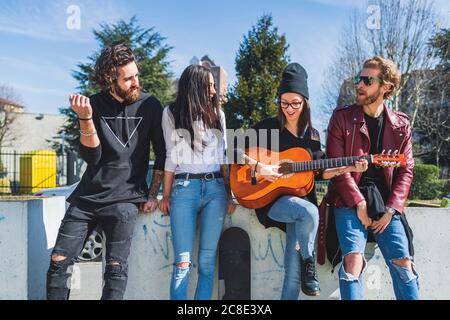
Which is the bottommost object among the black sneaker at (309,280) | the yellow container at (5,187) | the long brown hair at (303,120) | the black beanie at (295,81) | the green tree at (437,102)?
the yellow container at (5,187)

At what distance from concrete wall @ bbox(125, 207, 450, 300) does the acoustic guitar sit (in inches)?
10.7

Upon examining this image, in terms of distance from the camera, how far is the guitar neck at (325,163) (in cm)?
292

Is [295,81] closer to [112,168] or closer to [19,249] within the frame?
[112,168]

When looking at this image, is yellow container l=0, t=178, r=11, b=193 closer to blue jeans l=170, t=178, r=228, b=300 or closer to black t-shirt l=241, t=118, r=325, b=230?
blue jeans l=170, t=178, r=228, b=300

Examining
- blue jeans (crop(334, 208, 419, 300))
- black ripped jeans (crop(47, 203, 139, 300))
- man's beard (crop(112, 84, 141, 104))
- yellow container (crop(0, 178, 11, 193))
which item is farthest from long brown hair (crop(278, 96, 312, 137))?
yellow container (crop(0, 178, 11, 193))

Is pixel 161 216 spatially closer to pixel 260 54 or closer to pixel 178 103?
pixel 178 103

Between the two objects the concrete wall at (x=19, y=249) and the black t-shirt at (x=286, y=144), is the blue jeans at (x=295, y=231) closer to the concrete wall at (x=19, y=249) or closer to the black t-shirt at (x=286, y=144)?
the black t-shirt at (x=286, y=144)

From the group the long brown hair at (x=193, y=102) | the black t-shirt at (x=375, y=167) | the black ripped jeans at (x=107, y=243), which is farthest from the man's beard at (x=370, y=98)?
the black ripped jeans at (x=107, y=243)

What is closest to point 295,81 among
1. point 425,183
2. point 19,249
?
point 19,249

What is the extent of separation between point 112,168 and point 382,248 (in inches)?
82.7

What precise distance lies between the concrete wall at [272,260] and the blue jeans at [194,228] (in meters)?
0.32

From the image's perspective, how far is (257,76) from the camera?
2050cm
